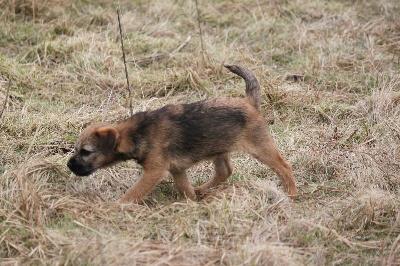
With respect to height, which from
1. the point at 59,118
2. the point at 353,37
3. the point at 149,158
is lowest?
the point at 353,37

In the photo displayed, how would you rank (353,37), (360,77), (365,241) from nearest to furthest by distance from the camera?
1. (365,241)
2. (360,77)
3. (353,37)

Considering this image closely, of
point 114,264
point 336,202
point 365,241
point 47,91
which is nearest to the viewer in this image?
point 114,264

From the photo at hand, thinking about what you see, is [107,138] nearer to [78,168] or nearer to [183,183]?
[78,168]

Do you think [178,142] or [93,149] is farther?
[178,142]

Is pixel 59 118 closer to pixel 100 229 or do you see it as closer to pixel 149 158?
pixel 149 158

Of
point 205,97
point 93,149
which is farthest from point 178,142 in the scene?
point 205,97

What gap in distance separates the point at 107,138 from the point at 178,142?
29.7 inches

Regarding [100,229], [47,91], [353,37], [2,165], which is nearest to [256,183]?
[100,229]

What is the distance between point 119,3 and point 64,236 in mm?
8016

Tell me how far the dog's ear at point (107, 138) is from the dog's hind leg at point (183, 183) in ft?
2.58

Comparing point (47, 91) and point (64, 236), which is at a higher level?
point (64, 236)

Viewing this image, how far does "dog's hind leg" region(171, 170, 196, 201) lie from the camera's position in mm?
7215

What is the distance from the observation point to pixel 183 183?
23.8ft

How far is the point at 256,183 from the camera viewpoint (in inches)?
278
